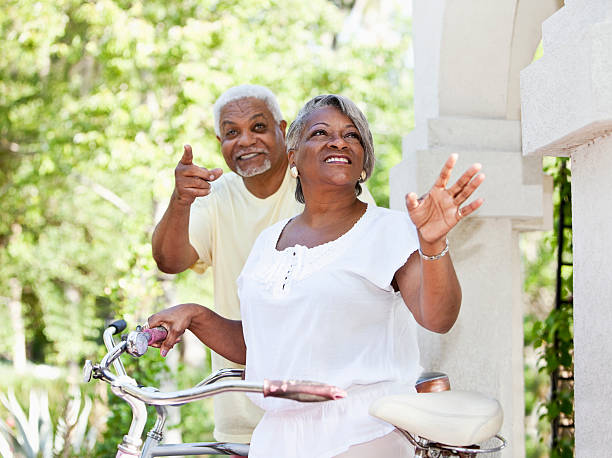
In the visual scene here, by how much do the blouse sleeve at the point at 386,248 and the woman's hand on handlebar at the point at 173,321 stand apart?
621 mm

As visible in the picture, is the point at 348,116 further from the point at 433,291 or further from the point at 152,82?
the point at 152,82

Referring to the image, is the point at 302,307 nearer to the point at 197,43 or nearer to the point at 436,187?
the point at 436,187

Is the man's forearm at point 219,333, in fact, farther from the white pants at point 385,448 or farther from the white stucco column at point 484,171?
the white stucco column at point 484,171

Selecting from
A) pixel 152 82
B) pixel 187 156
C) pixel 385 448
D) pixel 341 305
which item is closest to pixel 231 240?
pixel 187 156

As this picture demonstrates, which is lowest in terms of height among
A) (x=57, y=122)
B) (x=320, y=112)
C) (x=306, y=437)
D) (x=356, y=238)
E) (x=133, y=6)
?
(x=306, y=437)

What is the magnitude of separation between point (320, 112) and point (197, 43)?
663cm

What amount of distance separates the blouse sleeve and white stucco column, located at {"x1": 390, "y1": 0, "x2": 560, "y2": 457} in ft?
4.39

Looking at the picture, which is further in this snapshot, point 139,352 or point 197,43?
point 197,43

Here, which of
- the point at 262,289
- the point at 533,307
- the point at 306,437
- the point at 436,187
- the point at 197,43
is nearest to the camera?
the point at 436,187

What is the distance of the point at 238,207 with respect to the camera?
123 inches

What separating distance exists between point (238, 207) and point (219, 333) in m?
0.79

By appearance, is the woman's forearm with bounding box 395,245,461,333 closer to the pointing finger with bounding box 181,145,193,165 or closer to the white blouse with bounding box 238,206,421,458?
the white blouse with bounding box 238,206,421,458

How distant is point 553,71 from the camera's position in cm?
205

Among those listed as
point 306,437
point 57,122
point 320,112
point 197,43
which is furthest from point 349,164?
point 57,122
